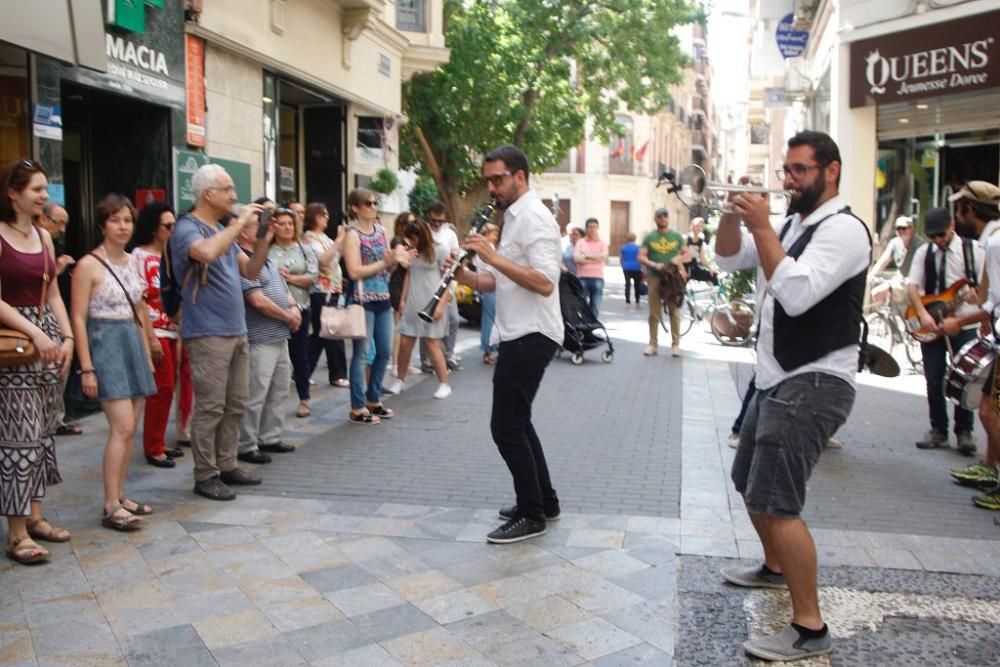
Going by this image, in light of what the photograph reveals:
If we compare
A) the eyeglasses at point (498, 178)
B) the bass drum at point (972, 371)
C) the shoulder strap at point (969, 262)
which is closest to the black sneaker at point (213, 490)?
the eyeglasses at point (498, 178)

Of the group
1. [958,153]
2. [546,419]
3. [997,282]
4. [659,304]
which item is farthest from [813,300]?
[958,153]

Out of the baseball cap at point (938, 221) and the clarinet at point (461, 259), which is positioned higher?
the baseball cap at point (938, 221)

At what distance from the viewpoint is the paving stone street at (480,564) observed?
13.1 feet

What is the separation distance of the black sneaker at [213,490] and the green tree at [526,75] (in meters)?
18.9

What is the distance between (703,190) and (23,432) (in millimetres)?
3426

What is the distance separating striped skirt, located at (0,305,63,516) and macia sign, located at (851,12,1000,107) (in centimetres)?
1303

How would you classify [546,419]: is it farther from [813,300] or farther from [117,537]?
[813,300]

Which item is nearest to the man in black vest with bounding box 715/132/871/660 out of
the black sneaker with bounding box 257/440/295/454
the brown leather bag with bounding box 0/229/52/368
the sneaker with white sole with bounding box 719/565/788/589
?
the sneaker with white sole with bounding box 719/565/788/589

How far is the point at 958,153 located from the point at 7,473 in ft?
47.2

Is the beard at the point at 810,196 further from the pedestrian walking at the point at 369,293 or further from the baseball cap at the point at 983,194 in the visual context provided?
the pedestrian walking at the point at 369,293

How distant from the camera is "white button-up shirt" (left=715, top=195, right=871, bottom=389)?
3.62 m

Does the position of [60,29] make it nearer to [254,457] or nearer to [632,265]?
[254,457]

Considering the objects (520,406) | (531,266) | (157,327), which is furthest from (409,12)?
(520,406)

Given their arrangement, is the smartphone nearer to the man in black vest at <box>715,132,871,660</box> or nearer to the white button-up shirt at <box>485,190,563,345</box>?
the white button-up shirt at <box>485,190,563,345</box>
